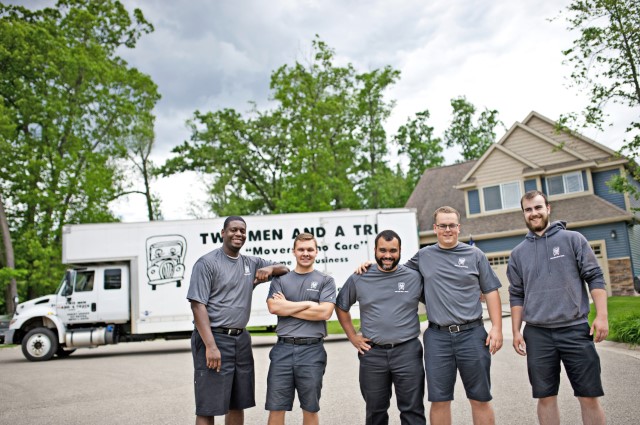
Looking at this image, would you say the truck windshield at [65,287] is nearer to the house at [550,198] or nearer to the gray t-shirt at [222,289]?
the gray t-shirt at [222,289]

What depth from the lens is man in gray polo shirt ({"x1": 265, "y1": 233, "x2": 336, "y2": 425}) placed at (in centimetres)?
482

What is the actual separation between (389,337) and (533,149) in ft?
78.6

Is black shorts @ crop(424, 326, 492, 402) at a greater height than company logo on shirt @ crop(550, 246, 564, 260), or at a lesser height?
lesser

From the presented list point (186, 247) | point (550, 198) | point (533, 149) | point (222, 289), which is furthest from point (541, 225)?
point (533, 149)

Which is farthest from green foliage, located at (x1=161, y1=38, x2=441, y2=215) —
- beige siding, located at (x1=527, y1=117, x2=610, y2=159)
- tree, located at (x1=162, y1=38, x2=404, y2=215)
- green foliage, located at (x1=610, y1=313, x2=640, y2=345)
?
green foliage, located at (x1=610, y1=313, x2=640, y2=345)

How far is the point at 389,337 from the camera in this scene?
4.80 m

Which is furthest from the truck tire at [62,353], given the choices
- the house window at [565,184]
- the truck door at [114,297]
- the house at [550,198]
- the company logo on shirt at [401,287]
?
the house window at [565,184]

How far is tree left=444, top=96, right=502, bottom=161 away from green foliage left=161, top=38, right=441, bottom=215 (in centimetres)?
1762

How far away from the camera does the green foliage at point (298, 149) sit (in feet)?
92.4

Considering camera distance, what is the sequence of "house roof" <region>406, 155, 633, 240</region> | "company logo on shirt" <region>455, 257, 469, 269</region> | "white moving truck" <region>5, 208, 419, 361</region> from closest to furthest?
"company logo on shirt" <region>455, 257, 469, 269</region> < "white moving truck" <region>5, 208, 419, 361</region> < "house roof" <region>406, 155, 633, 240</region>

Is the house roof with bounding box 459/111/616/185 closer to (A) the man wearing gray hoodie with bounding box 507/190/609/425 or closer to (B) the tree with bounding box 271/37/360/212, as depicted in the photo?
(B) the tree with bounding box 271/37/360/212

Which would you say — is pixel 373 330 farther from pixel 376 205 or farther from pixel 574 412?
pixel 376 205

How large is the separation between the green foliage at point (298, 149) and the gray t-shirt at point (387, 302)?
2237cm

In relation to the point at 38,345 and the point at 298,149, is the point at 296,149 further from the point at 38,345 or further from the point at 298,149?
the point at 38,345
